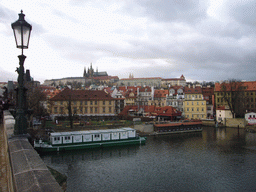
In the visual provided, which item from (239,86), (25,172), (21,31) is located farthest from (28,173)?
(239,86)

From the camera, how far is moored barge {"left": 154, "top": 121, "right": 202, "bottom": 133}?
44.8 meters

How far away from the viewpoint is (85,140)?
109ft

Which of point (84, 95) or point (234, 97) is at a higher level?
point (84, 95)

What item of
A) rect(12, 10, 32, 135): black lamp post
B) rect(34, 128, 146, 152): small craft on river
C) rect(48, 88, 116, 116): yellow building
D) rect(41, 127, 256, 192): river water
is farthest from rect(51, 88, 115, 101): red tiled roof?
rect(12, 10, 32, 135): black lamp post

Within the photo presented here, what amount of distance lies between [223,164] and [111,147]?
16.0m

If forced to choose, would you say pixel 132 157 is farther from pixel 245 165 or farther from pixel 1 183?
pixel 1 183

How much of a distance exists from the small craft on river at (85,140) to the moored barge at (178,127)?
9030mm

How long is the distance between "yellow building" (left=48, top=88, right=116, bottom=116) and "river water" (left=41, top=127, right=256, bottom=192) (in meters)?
21.5

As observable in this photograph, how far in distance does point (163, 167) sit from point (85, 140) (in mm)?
13781

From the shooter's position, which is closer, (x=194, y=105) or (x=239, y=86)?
(x=239, y=86)

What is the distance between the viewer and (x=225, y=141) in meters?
36.7

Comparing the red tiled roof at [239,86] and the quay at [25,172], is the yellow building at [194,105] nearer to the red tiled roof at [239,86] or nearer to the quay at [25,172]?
the red tiled roof at [239,86]

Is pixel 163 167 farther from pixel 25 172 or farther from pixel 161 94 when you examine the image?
pixel 161 94

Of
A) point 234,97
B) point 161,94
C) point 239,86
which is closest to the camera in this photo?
point 234,97
